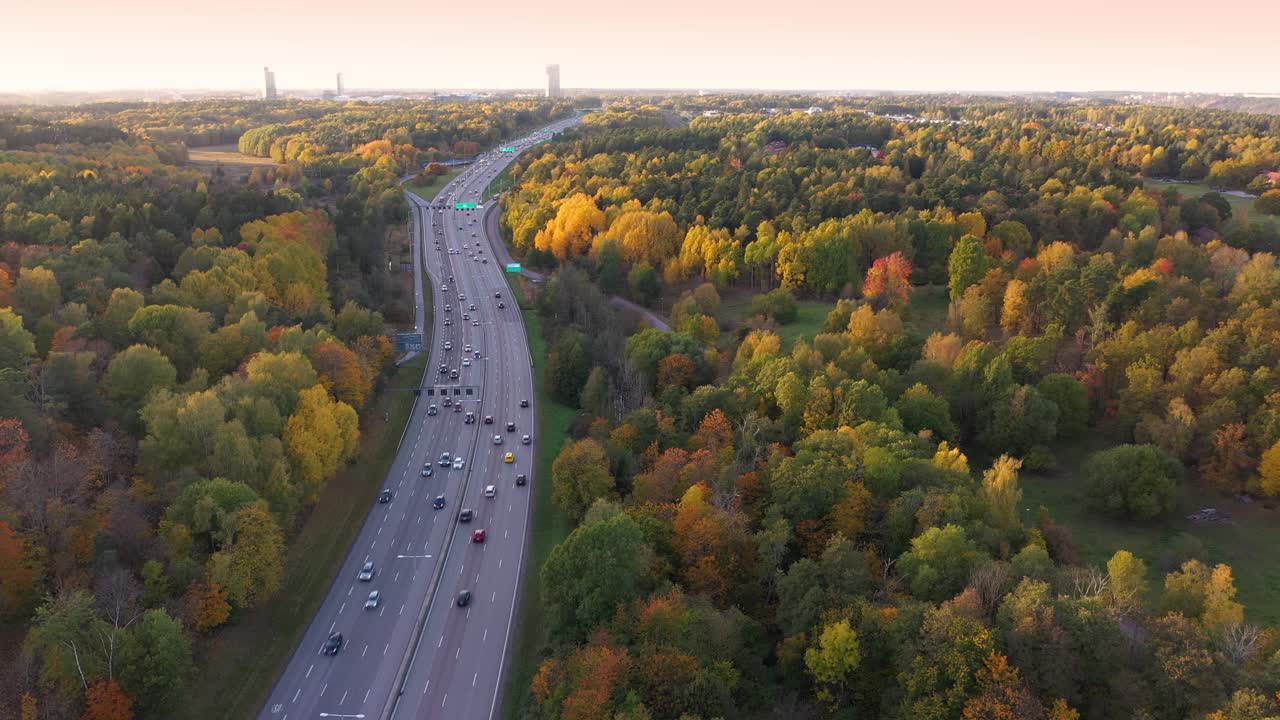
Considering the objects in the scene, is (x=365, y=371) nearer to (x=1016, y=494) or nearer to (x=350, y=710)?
(x=350, y=710)

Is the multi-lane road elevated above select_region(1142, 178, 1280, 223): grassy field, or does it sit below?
below

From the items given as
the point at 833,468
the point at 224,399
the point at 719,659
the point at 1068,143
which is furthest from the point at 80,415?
the point at 1068,143

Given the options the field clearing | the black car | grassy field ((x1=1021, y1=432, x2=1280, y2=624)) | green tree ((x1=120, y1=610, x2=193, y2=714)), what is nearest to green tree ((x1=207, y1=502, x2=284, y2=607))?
the black car

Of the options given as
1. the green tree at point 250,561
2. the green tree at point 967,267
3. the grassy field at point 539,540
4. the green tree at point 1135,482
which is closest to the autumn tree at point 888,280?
the green tree at point 967,267

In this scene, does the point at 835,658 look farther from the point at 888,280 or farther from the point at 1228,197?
the point at 1228,197

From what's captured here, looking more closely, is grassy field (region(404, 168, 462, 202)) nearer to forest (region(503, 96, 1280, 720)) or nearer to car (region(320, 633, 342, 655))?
forest (region(503, 96, 1280, 720))

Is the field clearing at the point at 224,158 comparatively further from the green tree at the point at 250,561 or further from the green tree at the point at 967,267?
the green tree at the point at 967,267
